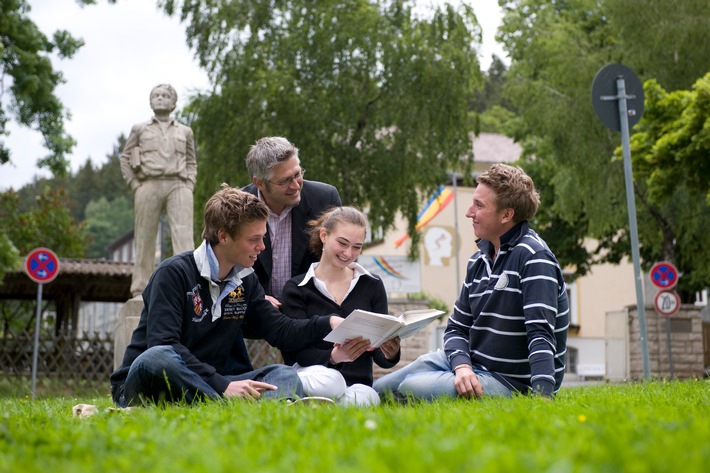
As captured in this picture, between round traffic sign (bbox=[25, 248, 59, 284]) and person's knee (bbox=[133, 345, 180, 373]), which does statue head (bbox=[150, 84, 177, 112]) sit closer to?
round traffic sign (bbox=[25, 248, 59, 284])

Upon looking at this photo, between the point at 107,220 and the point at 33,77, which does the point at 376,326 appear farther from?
the point at 107,220

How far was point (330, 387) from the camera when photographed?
5094 mm

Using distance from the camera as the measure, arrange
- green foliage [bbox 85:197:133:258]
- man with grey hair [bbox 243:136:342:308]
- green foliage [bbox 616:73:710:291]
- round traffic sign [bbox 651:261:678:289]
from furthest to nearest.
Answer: green foliage [bbox 85:197:133:258] < round traffic sign [bbox 651:261:678:289] < green foliage [bbox 616:73:710:291] < man with grey hair [bbox 243:136:342:308]

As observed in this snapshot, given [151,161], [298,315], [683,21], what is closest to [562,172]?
[683,21]

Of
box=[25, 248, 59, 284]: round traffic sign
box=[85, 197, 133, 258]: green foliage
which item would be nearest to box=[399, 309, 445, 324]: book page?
box=[25, 248, 59, 284]: round traffic sign

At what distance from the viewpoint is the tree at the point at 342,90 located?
2153cm

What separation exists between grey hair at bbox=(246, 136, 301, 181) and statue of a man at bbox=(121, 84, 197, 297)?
19.9ft

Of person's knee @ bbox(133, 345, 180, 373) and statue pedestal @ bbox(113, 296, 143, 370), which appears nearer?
person's knee @ bbox(133, 345, 180, 373)

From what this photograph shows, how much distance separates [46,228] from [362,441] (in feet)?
118

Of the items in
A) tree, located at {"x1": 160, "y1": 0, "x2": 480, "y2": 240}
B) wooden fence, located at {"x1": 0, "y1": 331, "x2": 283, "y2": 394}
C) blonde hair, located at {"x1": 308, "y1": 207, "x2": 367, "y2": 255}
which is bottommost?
wooden fence, located at {"x1": 0, "y1": 331, "x2": 283, "y2": 394}

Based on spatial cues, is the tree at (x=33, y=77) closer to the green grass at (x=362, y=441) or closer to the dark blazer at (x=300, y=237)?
the dark blazer at (x=300, y=237)

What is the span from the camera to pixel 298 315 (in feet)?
18.8

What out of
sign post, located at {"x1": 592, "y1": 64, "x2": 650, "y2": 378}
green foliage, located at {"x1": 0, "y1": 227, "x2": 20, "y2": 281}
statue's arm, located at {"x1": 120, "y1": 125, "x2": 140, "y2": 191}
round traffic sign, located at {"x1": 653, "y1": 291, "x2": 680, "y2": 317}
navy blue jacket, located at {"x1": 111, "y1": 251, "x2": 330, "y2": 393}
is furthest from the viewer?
round traffic sign, located at {"x1": 653, "y1": 291, "x2": 680, "y2": 317}

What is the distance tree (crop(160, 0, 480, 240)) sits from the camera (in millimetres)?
21531
